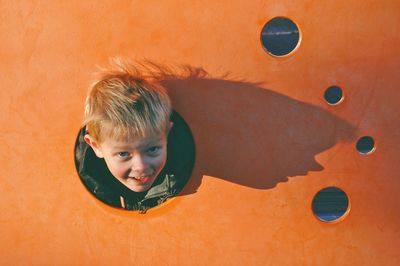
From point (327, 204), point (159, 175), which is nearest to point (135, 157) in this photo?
point (159, 175)

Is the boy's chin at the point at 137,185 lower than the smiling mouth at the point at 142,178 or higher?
lower

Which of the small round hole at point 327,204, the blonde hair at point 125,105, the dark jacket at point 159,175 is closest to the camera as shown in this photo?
the blonde hair at point 125,105

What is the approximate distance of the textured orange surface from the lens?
91cm

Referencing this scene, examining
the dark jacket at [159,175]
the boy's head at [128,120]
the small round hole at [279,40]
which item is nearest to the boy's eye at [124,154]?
the boy's head at [128,120]

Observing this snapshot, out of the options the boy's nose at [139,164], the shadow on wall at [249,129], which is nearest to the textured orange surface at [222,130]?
the shadow on wall at [249,129]

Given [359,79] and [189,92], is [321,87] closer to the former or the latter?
[359,79]

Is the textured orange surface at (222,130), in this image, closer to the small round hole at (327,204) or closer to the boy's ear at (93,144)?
the boy's ear at (93,144)

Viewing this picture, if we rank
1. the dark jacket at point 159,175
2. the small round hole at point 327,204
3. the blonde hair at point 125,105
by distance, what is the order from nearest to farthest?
the blonde hair at point 125,105
the dark jacket at point 159,175
the small round hole at point 327,204

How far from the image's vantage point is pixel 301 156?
0.97 metres

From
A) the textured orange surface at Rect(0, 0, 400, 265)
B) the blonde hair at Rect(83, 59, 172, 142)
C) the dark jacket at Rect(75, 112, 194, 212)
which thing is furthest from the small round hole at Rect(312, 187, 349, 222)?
the blonde hair at Rect(83, 59, 172, 142)

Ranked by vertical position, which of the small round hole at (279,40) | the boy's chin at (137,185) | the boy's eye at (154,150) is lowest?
the boy's chin at (137,185)

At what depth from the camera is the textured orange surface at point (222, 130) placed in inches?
36.0

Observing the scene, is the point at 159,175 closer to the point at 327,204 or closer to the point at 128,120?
the point at 128,120

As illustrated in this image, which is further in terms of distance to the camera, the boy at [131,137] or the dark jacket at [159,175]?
the dark jacket at [159,175]
